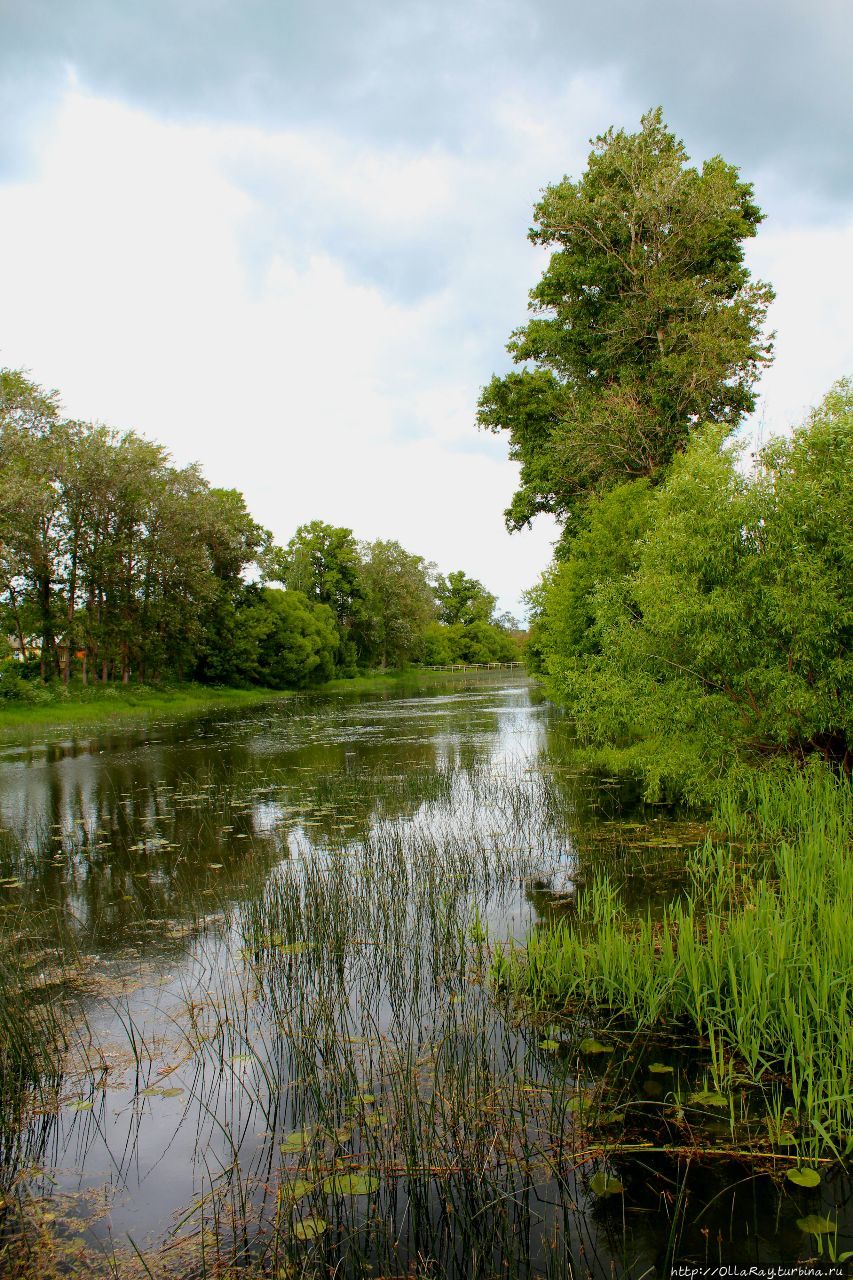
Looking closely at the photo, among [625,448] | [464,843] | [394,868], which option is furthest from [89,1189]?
[625,448]

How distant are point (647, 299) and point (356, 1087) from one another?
24.7 meters

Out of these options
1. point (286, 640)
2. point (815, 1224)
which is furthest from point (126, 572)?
point (815, 1224)

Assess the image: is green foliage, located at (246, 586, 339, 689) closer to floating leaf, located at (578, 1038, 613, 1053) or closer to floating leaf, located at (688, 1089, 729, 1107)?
floating leaf, located at (578, 1038, 613, 1053)

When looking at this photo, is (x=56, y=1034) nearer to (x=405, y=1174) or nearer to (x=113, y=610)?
(x=405, y=1174)

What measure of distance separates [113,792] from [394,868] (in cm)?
969

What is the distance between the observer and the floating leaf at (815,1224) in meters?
3.21

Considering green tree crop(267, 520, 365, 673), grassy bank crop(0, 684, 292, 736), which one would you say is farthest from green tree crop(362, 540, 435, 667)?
grassy bank crop(0, 684, 292, 736)

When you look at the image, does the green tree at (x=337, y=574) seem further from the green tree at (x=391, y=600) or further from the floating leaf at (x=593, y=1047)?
the floating leaf at (x=593, y=1047)

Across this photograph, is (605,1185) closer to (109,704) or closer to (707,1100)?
(707,1100)

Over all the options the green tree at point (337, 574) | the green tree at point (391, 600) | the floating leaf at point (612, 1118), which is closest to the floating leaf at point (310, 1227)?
the floating leaf at point (612, 1118)

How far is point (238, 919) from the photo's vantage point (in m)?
7.71

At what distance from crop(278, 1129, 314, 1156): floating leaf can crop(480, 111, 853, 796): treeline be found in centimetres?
834

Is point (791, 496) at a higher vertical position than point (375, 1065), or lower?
higher

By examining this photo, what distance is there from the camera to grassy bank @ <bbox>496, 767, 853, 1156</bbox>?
13.0ft
